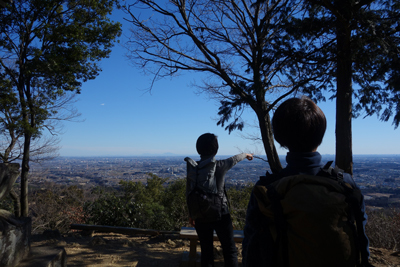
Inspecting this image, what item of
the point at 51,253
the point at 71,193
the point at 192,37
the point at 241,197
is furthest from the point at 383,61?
the point at 71,193

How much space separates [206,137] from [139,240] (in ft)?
10.5

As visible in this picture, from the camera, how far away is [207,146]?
2.58 m

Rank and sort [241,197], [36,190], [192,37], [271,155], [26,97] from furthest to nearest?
[36,190]
[241,197]
[26,97]
[192,37]
[271,155]

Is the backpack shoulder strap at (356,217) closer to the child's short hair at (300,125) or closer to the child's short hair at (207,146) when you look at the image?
the child's short hair at (300,125)

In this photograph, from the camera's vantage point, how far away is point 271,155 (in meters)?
4.77

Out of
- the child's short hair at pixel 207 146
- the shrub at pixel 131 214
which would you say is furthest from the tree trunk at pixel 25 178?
the child's short hair at pixel 207 146

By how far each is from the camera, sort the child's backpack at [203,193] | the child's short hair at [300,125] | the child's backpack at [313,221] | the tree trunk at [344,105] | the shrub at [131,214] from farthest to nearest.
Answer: the shrub at [131,214]
the tree trunk at [344,105]
the child's backpack at [203,193]
the child's short hair at [300,125]
the child's backpack at [313,221]

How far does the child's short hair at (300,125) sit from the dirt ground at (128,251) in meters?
2.95

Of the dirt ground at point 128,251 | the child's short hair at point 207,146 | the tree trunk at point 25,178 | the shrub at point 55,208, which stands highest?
the child's short hair at point 207,146

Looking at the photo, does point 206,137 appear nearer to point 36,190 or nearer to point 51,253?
point 51,253

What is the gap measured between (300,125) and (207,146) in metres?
1.47

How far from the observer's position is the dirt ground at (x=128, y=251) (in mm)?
3734

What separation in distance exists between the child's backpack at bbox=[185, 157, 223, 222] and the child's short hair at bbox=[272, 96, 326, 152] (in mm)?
1327

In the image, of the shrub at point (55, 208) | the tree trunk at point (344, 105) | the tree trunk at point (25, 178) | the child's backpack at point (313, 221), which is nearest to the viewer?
the child's backpack at point (313, 221)
